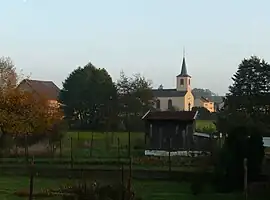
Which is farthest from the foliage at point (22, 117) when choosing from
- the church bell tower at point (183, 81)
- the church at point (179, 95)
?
the church bell tower at point (183, 81)

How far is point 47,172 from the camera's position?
2556 cm

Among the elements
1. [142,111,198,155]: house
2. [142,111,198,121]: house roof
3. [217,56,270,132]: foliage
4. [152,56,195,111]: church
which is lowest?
[142,111,198,155]: house

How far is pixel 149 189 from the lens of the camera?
2091cm

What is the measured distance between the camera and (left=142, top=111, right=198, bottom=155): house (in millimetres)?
33000

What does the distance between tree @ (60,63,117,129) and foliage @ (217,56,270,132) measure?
56.3 ft

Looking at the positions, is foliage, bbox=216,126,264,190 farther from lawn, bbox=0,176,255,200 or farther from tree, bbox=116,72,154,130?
tree, bbox=116,72,154,130

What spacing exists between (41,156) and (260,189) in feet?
52.1

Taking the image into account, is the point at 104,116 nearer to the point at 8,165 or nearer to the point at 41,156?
the point at 41,156

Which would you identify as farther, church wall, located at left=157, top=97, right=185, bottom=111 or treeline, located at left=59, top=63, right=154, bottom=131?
church wall, located at left=157, top=97, right=185, bottom=111

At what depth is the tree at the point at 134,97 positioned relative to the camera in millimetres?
58969

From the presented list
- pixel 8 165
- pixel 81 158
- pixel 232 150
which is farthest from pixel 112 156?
pixel 232 150

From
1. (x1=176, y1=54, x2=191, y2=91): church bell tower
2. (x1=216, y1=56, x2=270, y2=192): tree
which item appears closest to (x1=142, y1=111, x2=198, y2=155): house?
(x1=216, y1=56, x2=270, y2=192): tree

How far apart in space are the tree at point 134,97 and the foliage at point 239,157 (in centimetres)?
3564

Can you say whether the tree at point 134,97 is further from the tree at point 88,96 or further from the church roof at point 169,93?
the church roof at point 169,93
